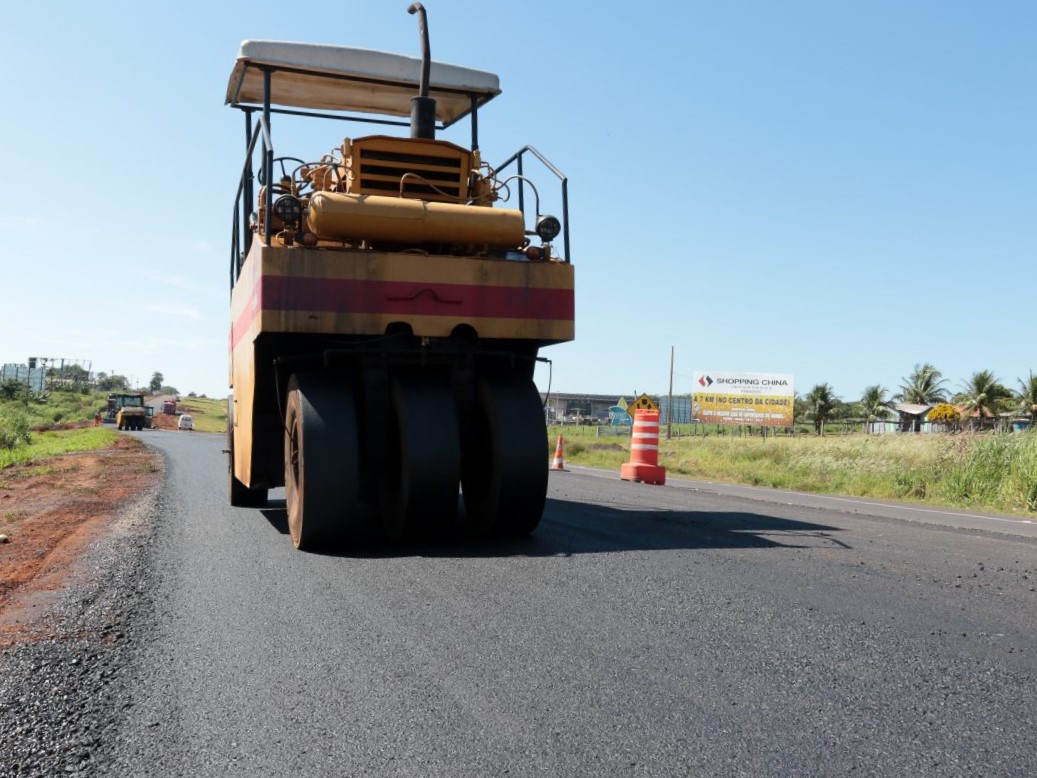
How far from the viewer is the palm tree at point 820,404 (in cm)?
8456

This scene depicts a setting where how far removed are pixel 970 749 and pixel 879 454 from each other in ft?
85.8

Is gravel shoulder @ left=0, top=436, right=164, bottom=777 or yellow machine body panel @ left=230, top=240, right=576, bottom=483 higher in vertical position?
yellow machine body panel @ left=230, top=240, right=576, bottom=483

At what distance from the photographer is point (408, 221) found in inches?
284

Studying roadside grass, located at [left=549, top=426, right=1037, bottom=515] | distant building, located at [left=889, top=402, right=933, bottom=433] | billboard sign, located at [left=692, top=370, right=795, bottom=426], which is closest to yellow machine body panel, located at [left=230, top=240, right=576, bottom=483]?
roadside grass, located at [left=549, top=426, right=1037, bottom=515]

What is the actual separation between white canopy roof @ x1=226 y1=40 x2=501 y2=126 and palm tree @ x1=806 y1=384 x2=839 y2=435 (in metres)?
78.4

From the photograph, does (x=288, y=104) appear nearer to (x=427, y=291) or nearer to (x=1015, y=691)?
(x=427, y=291)

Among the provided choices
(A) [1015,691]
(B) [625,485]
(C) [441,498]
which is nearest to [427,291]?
(C) [441,498]

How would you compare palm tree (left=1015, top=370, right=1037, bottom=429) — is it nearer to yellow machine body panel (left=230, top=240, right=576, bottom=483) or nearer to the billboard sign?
the billboard sign

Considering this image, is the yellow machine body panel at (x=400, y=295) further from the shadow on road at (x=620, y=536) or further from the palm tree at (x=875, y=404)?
the palm tree at (x=875, y=404)

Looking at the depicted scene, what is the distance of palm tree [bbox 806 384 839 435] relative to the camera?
8456cm

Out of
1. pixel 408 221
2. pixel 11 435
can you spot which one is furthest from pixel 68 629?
pixel 11 435

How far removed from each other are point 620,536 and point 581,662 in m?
3.77

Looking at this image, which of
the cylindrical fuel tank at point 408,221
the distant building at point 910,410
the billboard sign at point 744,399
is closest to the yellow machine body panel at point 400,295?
the cylindrical fuel tank at point 408,221

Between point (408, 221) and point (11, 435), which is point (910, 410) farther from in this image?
point (408, 221)
